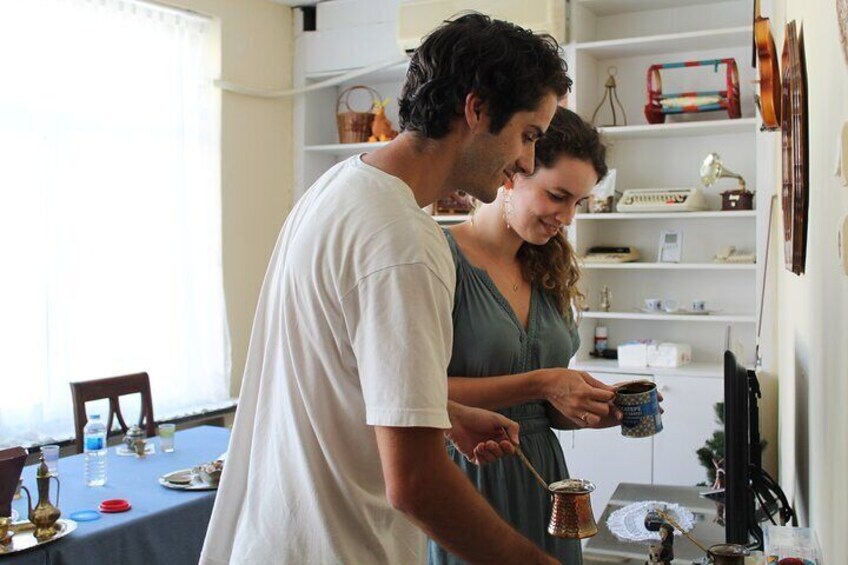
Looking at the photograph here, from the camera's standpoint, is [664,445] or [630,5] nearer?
[664,445]

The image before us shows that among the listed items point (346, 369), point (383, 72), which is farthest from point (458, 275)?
point (383, 72)

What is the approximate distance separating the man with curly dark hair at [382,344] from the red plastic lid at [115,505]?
4.40ft

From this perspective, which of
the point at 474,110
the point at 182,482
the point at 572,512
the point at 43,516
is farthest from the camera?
the point at 182,482

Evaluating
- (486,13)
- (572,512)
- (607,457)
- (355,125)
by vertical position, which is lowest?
(607,457)

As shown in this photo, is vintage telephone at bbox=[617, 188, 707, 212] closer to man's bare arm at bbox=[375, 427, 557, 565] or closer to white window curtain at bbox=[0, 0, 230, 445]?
white window curtain at bbox=[0, 0, 230, 445]

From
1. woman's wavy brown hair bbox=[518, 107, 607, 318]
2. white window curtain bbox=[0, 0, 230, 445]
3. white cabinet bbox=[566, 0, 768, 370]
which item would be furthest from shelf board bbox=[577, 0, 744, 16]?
woman's wavy brown hair bbox=[518, 107, 607, 318]

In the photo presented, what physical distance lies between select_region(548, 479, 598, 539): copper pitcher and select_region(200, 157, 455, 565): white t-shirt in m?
0.27

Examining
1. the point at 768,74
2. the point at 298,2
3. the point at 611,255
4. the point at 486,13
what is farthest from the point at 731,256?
the point at 298,2

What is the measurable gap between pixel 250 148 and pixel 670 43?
2168 millimetres

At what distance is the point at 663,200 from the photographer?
4137 mm

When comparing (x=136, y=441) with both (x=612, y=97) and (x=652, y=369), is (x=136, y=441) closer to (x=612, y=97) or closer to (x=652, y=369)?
(x=652, y=369)

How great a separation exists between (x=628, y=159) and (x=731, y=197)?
604 mm

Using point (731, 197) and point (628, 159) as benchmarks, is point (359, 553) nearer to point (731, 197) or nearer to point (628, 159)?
point (731, 197)

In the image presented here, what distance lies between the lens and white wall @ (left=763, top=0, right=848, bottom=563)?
111 cm
